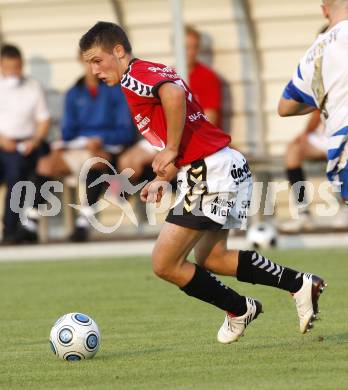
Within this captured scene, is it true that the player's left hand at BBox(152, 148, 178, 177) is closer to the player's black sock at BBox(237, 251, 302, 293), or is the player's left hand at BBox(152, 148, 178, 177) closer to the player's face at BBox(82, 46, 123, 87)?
the player's face at BBox(82, 46, 123, 87)

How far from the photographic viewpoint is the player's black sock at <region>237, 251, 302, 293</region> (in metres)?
6.86

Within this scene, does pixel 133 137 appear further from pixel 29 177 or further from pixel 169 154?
pixel 169 154

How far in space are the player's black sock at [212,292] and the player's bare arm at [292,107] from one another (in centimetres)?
104

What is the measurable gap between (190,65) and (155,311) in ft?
21.8

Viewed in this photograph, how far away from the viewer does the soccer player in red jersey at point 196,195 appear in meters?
6.67

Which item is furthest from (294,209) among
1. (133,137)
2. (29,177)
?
(29,177)

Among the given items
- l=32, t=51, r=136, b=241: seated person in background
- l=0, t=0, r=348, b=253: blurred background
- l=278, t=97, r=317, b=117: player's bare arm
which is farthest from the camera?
l=0, t=0, r=348, b=253: blurred background

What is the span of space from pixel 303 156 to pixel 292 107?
7.29 m

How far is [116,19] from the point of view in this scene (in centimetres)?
1599

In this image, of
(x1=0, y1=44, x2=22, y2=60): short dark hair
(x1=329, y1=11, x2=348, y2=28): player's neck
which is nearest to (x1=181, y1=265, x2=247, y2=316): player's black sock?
(x1=329, y1=11, x2=348, y2=28): player's neck

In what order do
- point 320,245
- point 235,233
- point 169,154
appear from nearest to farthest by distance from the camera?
point 169,154 → point 320,245 → point 235,233

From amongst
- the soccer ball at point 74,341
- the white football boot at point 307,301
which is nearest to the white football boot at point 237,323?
the white football boot at point 307,301

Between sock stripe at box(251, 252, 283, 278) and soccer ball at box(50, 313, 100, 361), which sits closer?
soccer ball at box(50, 313, 100, 361)

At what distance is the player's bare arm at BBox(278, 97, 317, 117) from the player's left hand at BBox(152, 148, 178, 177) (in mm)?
802
